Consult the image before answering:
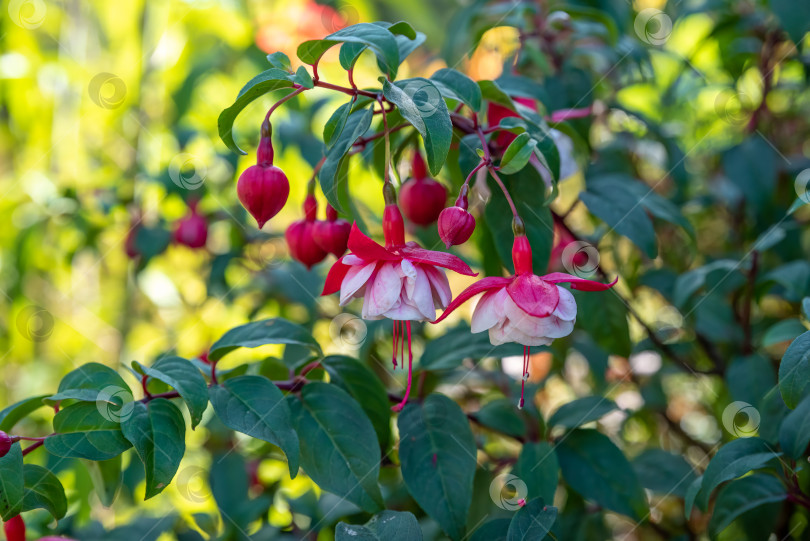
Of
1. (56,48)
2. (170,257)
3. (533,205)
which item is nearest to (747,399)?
(533,205)

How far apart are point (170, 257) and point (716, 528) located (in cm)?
118

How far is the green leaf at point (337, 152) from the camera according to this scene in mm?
427

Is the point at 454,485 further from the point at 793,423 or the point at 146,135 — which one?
the point at 146,135

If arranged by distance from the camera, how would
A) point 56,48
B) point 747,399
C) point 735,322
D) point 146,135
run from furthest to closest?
point 56,48 → point 146,135 → point 735,322 → point 747,399

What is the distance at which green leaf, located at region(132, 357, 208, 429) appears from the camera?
41 centimetres

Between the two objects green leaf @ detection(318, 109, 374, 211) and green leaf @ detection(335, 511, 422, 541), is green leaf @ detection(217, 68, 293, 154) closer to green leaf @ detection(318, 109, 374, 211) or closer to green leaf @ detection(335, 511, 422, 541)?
green leaf @ detection(318, 109, 374, 211)

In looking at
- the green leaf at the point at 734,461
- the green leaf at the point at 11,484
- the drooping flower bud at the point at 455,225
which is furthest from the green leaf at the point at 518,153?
the green leaf at the point at 11,484

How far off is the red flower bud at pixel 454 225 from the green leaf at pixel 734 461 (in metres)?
0.24

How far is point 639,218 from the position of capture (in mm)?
567

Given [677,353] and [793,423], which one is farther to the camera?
[677,353]

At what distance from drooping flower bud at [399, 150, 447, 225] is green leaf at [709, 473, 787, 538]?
1.06 ft

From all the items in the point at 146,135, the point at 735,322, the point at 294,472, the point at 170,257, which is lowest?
the point at 170,257

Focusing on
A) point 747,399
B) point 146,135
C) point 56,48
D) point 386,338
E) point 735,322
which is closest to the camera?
point 747,399

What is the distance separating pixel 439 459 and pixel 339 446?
8 cm
